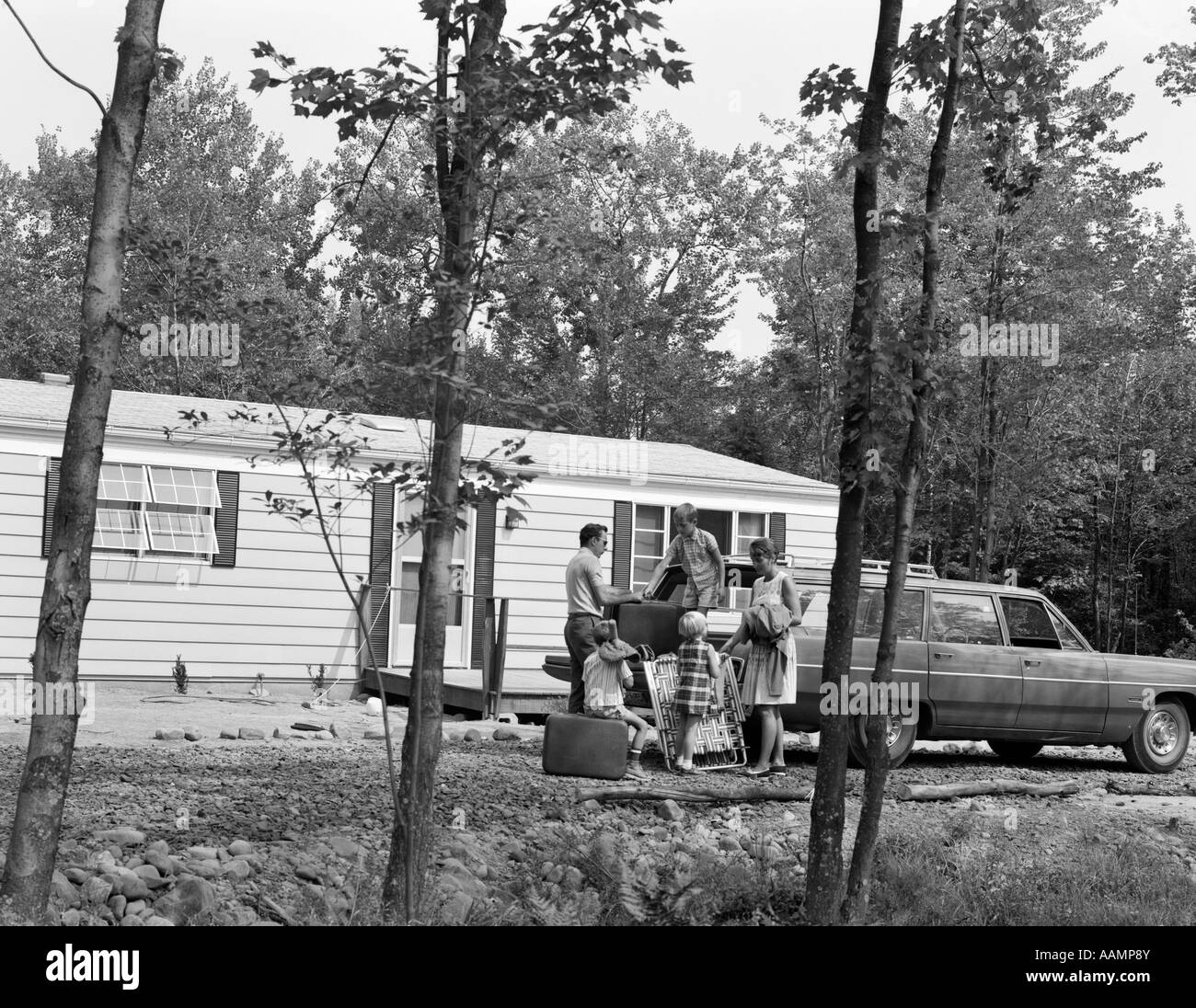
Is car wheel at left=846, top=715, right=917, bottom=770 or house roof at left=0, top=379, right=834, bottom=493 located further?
house roof at left=0, top=379, right=834, bottom=493

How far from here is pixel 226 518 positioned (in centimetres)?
1556

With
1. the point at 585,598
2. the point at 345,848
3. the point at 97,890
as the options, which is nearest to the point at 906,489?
the point at 345,848

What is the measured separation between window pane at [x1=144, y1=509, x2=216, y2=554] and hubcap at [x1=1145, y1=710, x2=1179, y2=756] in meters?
9.99

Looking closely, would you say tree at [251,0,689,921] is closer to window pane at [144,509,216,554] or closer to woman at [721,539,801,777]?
woman at [721,539,801,777]

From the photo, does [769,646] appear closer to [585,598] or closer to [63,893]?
[585,598]

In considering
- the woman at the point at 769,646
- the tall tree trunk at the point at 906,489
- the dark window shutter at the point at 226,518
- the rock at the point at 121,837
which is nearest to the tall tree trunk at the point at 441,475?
the rock at the point at 121,837

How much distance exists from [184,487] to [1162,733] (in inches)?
414

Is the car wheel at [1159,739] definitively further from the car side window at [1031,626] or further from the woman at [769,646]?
the woman at [769,646]

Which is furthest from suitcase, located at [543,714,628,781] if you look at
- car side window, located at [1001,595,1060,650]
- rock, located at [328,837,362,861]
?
car side window, located at [1001,595,1060,650]

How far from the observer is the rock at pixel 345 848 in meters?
6.43

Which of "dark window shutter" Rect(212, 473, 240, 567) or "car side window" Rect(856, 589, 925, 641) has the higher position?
"dark window shutter" Rect(212, 473, 240, 567)

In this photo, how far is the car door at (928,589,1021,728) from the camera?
1149 centimetres

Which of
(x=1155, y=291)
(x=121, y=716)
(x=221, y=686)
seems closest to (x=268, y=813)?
(x=121, y=716)
